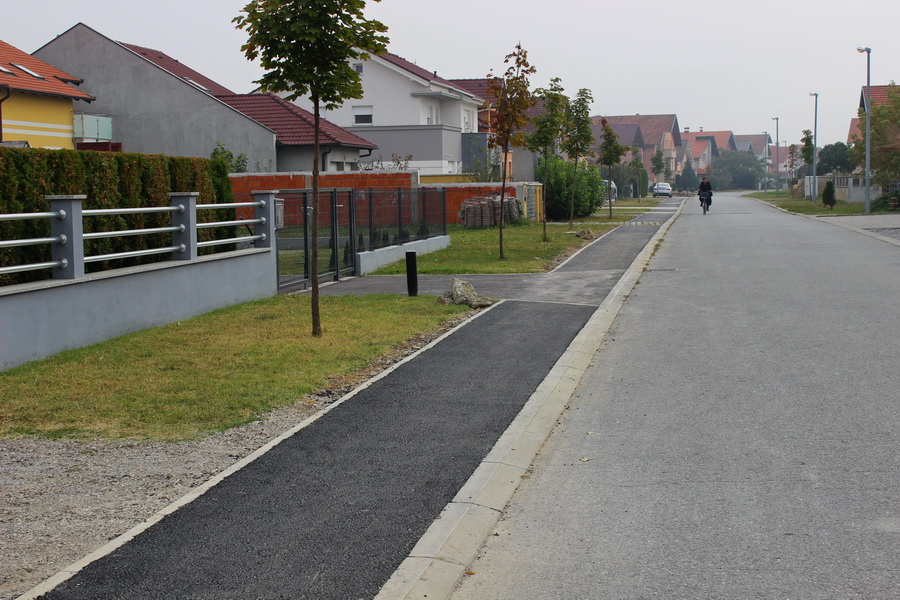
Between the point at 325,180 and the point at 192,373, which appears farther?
the point at 325,180

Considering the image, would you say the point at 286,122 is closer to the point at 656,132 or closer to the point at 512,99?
the point at 512,99

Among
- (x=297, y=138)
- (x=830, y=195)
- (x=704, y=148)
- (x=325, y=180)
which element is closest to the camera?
(x=325, y=180)

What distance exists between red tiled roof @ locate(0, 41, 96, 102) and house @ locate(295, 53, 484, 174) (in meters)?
14.6

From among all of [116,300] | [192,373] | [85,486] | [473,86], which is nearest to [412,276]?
[116,300]

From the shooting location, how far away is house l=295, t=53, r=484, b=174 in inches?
1775

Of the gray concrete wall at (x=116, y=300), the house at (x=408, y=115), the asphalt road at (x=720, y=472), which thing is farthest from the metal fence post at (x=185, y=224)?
the house at (x=408, y=115)

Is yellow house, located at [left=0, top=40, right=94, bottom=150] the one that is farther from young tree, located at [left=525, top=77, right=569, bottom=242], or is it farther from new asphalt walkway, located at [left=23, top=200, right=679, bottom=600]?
new asphalt walkway, located at [left=23, top=200, right=679, bottom=600]

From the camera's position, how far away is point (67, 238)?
9984mm

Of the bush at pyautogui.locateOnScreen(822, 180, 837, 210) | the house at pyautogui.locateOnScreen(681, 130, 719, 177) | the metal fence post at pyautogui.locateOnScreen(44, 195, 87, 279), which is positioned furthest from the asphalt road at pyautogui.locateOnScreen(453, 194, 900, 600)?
the house at pyautogui.locateOnScreen(681, 130, 719, 177)

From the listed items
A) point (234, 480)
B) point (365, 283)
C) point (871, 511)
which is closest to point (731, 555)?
point (871, 511)

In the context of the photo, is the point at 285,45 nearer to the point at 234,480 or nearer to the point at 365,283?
the point at 234,480

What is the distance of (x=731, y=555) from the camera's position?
177 inches

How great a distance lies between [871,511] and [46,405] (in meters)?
5.73

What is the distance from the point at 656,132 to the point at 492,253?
397 feet
